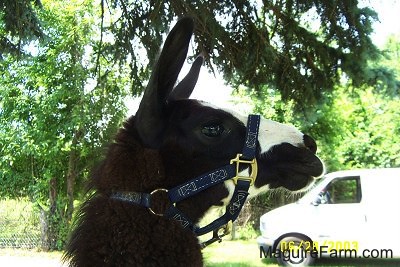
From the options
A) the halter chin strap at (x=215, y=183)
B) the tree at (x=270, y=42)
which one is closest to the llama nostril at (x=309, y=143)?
the halter chin strap at (x=215, y=183)

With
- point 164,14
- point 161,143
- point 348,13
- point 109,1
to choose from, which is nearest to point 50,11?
point 109,1

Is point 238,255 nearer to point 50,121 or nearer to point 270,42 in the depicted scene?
point 50,121

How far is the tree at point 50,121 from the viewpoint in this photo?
36.2 feet

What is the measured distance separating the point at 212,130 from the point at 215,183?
10.0 inches

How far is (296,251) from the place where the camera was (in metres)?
9.67

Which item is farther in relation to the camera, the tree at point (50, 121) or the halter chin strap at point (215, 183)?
the tree at point (50, 121)

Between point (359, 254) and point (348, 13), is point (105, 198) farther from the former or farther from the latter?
point (359, 254)

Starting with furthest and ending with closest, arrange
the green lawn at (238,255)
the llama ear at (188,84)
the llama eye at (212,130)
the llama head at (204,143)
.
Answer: the green lawn at (238,255) < the llama ear at (188,84) < the llama eye at (212,130) < the llama head at (204,143)

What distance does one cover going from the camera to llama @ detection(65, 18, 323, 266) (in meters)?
1.98

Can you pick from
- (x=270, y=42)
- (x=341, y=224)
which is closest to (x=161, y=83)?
(x=270, y=42)

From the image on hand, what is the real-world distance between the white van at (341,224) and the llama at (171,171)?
7541 mm

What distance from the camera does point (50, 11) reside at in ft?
38.0

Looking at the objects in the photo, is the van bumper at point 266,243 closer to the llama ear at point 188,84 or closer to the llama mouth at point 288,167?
the llama ear at point 188,84

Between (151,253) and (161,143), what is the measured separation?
51 cm
